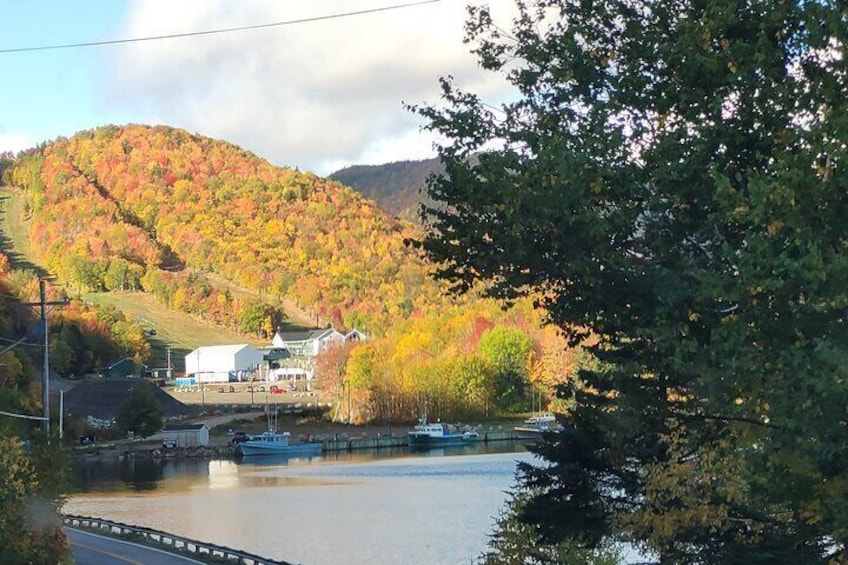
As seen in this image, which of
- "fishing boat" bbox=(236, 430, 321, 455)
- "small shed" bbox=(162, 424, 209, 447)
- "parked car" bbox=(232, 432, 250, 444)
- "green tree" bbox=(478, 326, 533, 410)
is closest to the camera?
"fishing boat" bbox=(236, 430, 321, 455)

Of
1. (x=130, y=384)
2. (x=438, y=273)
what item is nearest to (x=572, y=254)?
(x=438, y=273)

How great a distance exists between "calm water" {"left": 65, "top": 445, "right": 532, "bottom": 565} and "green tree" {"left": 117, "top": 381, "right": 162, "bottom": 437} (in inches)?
944

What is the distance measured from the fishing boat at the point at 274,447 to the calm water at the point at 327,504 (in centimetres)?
1207

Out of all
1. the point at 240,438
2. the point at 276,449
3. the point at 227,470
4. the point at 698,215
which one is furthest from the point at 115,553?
the point at 240,438

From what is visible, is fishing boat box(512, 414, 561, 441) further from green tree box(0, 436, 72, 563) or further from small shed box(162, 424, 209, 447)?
green tree box(0, 436, 72, 563)

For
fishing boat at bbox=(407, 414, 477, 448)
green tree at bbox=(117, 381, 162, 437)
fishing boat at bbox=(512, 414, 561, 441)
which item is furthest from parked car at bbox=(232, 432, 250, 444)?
fishing boat at bbox=(512, 414, 561, 441)

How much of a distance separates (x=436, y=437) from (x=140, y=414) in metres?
33.0

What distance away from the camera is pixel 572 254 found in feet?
40.3

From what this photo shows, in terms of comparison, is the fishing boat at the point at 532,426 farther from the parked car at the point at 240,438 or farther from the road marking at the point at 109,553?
the road marking at the point at 109,553

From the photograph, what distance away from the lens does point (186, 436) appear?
118750mm

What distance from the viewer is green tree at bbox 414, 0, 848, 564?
9.95m

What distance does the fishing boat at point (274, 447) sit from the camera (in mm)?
112250

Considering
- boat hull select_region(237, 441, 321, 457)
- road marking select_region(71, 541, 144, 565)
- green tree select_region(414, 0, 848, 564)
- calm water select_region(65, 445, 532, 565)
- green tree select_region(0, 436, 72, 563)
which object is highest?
green tree select_region(414, 0, 848, 564)

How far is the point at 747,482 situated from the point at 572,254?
3003 millimetres
